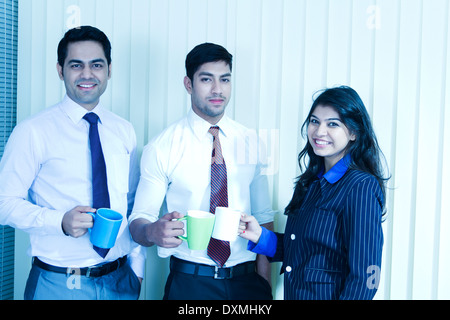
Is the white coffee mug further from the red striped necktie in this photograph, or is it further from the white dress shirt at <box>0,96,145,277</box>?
the white dress shirt at <box>0,96,145,277</box>

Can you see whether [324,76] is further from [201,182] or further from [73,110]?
[73,110]

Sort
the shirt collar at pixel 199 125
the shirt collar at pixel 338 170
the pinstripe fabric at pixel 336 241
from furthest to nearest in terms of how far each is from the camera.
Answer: the shirt collar at pixel 199 125 < the shirt collar at pixel 338 170 < the pinstripe fabric at pixel 336 241

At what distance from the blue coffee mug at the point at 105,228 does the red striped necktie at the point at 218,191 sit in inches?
15.2

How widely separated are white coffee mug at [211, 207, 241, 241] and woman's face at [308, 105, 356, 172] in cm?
36

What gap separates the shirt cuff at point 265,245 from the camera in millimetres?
1461

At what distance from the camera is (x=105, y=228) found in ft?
4.08

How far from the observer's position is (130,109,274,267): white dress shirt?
153cm

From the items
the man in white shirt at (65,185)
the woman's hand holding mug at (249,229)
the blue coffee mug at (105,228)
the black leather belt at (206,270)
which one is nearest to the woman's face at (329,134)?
the woman's hand holding mug at (249,229)

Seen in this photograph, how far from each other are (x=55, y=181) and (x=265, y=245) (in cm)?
82

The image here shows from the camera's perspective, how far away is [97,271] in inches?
58.1

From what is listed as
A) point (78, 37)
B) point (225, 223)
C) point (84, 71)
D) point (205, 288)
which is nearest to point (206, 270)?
point (205, 288)

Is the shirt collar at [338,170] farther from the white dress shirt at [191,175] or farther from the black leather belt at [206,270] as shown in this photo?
the black leather belt at [206,270]
